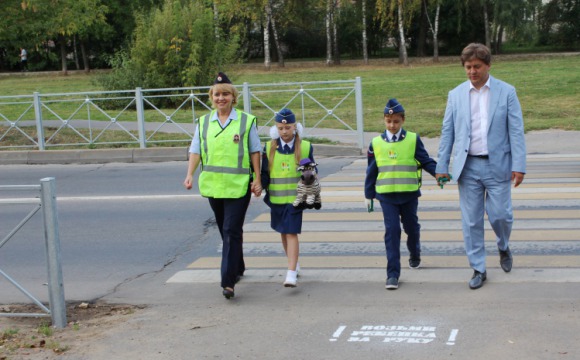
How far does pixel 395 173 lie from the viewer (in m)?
6.84

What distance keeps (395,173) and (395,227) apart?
Answer: 435 mm

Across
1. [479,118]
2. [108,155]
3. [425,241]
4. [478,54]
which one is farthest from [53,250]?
[108,155]

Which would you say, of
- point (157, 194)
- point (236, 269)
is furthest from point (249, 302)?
point (157, 194)

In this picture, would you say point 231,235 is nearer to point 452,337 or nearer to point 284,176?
point 284,176

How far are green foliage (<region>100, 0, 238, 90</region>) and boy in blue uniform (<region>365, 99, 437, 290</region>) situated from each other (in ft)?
55.4

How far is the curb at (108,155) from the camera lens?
16.3 meters

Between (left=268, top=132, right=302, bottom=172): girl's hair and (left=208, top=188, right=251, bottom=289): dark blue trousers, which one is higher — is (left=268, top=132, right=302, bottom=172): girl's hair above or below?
above

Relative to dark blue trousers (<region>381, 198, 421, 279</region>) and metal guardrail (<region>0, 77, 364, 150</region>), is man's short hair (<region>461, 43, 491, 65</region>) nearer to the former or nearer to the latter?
dark blue trousers (<region>381, 198, 421, 279</region>)

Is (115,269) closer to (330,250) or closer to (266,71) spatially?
(330,250)

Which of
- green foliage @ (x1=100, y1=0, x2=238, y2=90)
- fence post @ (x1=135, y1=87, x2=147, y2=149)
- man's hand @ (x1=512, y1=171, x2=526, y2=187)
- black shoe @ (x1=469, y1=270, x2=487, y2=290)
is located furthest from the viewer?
green foliage @ (x1=100, y1=0, x2=238, y2=90)

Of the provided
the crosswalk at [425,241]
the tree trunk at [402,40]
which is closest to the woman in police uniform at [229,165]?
the crosswalk at [425,241]

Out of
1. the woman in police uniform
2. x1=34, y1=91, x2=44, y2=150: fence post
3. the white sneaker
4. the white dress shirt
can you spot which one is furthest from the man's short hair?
x1=34, y1=91, x2=44, y2=150: fence post

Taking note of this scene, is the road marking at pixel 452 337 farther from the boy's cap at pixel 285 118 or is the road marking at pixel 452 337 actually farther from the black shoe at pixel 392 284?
the boy's cap at pixel 285 118

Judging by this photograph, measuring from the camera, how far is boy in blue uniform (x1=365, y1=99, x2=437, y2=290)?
6.79 m
